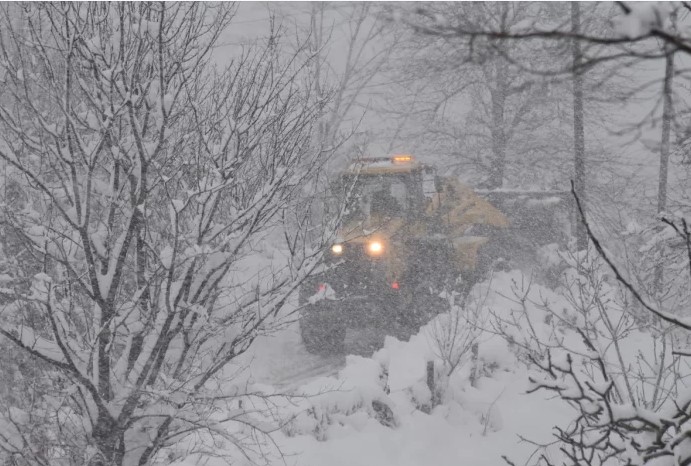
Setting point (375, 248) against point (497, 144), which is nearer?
point (375, 248)

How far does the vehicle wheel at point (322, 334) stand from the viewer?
9.29 m

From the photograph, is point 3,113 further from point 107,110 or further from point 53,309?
point 53,309

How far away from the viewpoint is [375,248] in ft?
30.0

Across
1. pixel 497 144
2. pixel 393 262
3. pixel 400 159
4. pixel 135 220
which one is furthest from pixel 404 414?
pixel 497 144

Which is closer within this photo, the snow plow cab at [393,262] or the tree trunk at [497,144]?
the snow plow cab at [393,262]

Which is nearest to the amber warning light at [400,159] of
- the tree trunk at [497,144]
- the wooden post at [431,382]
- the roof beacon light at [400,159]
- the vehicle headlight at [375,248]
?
the roof beacon light at [400,159]

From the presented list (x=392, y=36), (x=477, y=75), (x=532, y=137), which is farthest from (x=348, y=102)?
(x=532, y=137)

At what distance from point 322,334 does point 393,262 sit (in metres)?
1.57

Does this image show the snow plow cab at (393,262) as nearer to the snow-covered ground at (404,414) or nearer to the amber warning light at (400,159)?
the amber warning light at (400,159)

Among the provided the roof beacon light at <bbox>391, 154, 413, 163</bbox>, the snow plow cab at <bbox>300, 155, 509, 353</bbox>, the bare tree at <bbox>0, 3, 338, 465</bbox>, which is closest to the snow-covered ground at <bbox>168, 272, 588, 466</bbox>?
the snow plow cab at <bbox>300, 155, 509, 353</bbox>

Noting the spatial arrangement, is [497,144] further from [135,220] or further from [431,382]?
[135,220]

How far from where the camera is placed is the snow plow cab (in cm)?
920

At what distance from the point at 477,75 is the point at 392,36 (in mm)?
3383

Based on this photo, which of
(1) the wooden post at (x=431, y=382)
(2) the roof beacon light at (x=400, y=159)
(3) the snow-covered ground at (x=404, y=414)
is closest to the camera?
(3) the snow-covered ground at (x=404, y=414)
